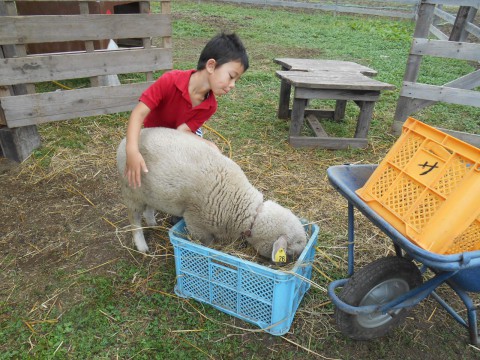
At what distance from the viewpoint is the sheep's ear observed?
234 cm

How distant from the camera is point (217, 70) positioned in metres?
2.68

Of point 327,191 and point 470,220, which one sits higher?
point 470,220

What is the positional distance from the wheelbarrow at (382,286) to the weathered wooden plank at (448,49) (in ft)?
A: 11.1

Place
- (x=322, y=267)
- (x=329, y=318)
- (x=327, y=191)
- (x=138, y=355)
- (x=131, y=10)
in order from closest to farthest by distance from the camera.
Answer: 1. (x=138, y=355)
2. (x=329, y=318)
3. (x=322, y=267)
4. (x=327, y=191)
5. (x=131, y=10)

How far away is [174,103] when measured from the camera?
292cm

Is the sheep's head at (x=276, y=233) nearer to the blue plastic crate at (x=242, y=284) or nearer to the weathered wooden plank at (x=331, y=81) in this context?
the blue plastic crate at (x=242, y=284)

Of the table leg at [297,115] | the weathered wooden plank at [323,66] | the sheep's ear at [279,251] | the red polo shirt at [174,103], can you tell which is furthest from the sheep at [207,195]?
the weathered wooden plank at [323,66]

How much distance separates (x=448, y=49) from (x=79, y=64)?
183 inches

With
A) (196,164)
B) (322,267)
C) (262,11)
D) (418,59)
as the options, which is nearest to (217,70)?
(196,164)

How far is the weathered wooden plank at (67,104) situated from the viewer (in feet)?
13.5

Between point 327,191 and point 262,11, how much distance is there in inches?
600

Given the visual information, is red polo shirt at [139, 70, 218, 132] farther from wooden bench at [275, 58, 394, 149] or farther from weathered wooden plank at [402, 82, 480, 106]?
weathered wooden plank at [402, 82, 480, 106]

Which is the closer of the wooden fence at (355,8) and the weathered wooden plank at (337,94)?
the weathered wooden plank at (337,94)

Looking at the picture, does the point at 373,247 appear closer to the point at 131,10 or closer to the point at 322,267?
the point at 322,267
